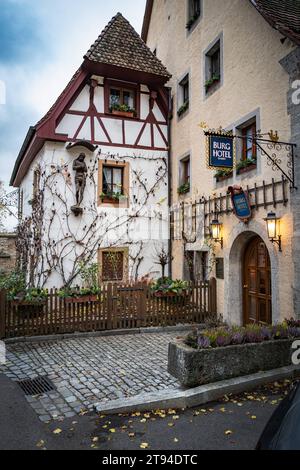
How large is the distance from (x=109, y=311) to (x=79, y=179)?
4.84 m

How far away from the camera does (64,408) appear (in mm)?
4406

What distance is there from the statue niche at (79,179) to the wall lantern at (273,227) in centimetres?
628

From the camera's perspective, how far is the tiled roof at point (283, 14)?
691 centimetres

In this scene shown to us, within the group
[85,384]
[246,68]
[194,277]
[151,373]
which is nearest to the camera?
[85,384]

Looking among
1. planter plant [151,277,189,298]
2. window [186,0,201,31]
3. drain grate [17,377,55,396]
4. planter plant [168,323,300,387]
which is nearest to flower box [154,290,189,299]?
planter plant [151,277,189,298]

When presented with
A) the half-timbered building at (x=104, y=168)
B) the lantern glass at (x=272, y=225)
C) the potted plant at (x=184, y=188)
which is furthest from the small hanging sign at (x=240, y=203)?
the half-timbered building at (x=104, y=168)

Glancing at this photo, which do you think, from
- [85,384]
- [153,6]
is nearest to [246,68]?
[85,384]

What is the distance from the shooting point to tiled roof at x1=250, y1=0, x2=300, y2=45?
6912mm

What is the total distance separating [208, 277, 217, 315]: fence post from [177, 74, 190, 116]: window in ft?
20.4

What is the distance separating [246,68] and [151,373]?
302 inches

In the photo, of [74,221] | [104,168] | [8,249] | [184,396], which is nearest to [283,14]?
[104,168]

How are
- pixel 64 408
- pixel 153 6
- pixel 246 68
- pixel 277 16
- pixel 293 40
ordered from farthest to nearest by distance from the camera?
pixel 153 6 → pixel 246 68 → pixel 277 16 → pixel 293 40 → pixel 64 408

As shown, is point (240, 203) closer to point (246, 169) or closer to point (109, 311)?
point (246, 169)
